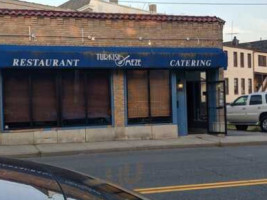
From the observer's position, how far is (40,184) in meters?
2.59

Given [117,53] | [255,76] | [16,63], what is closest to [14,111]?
[16,63]

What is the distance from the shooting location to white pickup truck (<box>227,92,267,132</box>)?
24.0 meters

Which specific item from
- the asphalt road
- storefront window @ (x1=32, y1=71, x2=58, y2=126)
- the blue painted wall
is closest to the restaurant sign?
storefront window @ (x1=32, y1=71, x2=58, y2=126)

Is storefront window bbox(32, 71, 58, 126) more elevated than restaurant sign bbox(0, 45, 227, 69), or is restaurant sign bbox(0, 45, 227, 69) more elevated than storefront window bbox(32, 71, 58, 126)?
restaurant sign bbox(0, 45, 227, 69)

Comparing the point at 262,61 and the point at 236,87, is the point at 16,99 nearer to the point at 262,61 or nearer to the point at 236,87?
the point at 236,87

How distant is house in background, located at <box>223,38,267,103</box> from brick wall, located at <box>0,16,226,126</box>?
4036cm

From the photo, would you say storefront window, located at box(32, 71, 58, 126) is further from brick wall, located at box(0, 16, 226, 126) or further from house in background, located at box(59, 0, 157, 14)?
house in background, located at box(59, 0, 157, 14)

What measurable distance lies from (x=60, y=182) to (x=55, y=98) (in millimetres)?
15718

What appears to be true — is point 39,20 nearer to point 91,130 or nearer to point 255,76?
point 91,130

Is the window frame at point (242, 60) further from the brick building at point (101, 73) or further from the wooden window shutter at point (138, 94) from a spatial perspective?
the wooden window shutter at point (138, 94)

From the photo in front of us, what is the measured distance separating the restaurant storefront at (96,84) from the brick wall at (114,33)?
357mm

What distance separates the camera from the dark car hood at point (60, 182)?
8.43 feet

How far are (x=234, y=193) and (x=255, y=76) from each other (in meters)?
62.1

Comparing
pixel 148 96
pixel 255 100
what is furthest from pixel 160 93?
pixel 255 100
